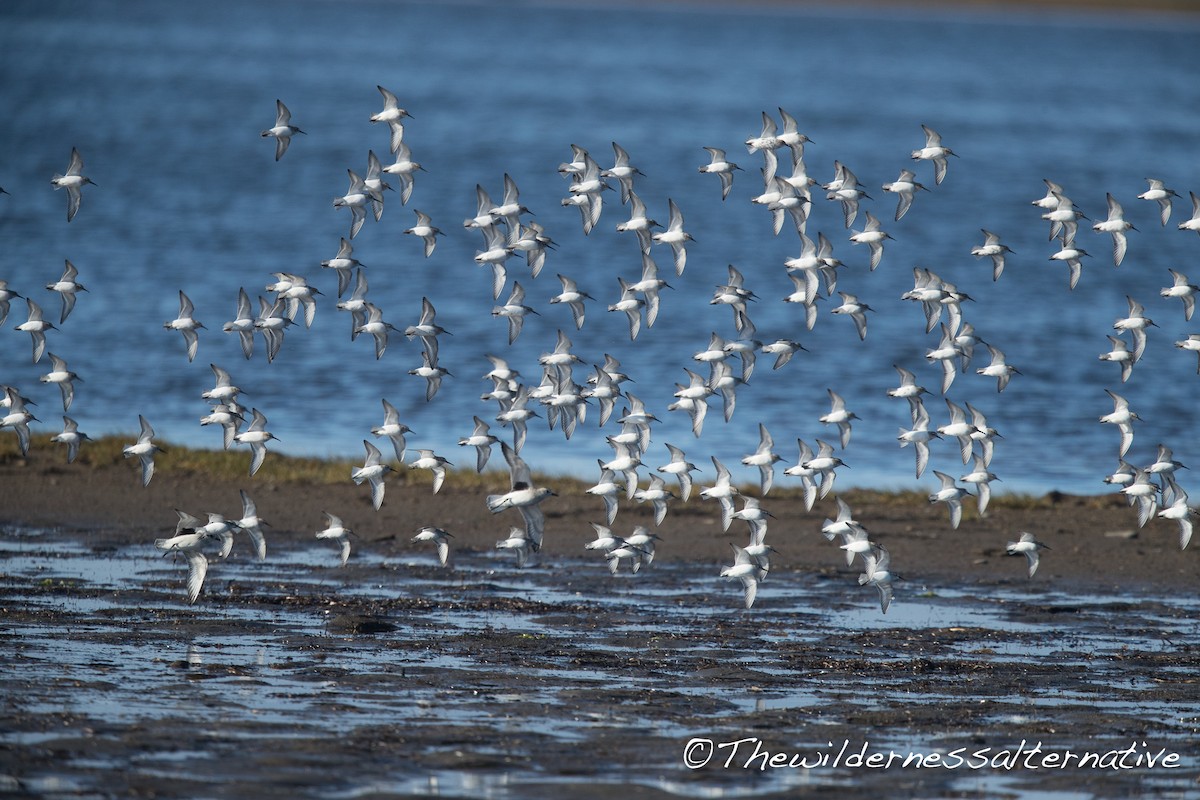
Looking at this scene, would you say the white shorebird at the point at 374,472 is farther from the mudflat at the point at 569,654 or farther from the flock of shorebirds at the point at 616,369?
the mudflat at the point at 569,654

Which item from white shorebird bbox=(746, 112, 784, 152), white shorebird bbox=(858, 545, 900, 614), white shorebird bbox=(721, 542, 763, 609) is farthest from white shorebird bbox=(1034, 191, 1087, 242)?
white shorebird bbox=(721, 542, 763, 609)

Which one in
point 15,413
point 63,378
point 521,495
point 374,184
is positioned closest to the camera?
point 521,495

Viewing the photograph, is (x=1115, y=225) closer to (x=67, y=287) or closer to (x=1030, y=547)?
(x=1030, y=547)

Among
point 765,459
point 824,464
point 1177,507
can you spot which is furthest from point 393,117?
point 1177,507

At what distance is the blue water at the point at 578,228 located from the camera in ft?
127

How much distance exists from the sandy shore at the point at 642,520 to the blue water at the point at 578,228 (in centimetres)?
455

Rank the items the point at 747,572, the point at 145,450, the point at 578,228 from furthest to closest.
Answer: the point at 578,228
the point at 145,450
the point at 747,572

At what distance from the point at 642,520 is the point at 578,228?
41565mm


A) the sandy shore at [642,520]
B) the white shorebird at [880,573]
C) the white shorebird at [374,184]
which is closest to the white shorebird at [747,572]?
the white shorebird at [880,573]

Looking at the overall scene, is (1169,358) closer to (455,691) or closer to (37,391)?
(37,391)

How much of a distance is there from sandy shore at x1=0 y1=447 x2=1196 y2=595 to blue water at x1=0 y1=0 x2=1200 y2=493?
14.9 ft

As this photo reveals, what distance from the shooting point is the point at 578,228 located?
68.5 metres

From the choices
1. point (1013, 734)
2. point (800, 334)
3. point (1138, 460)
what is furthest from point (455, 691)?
point (800, 334)

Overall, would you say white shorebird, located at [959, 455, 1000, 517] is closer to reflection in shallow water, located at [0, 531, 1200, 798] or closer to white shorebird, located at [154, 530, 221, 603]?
reflection in shallow water, located at [0, 531, 1200, 798]
